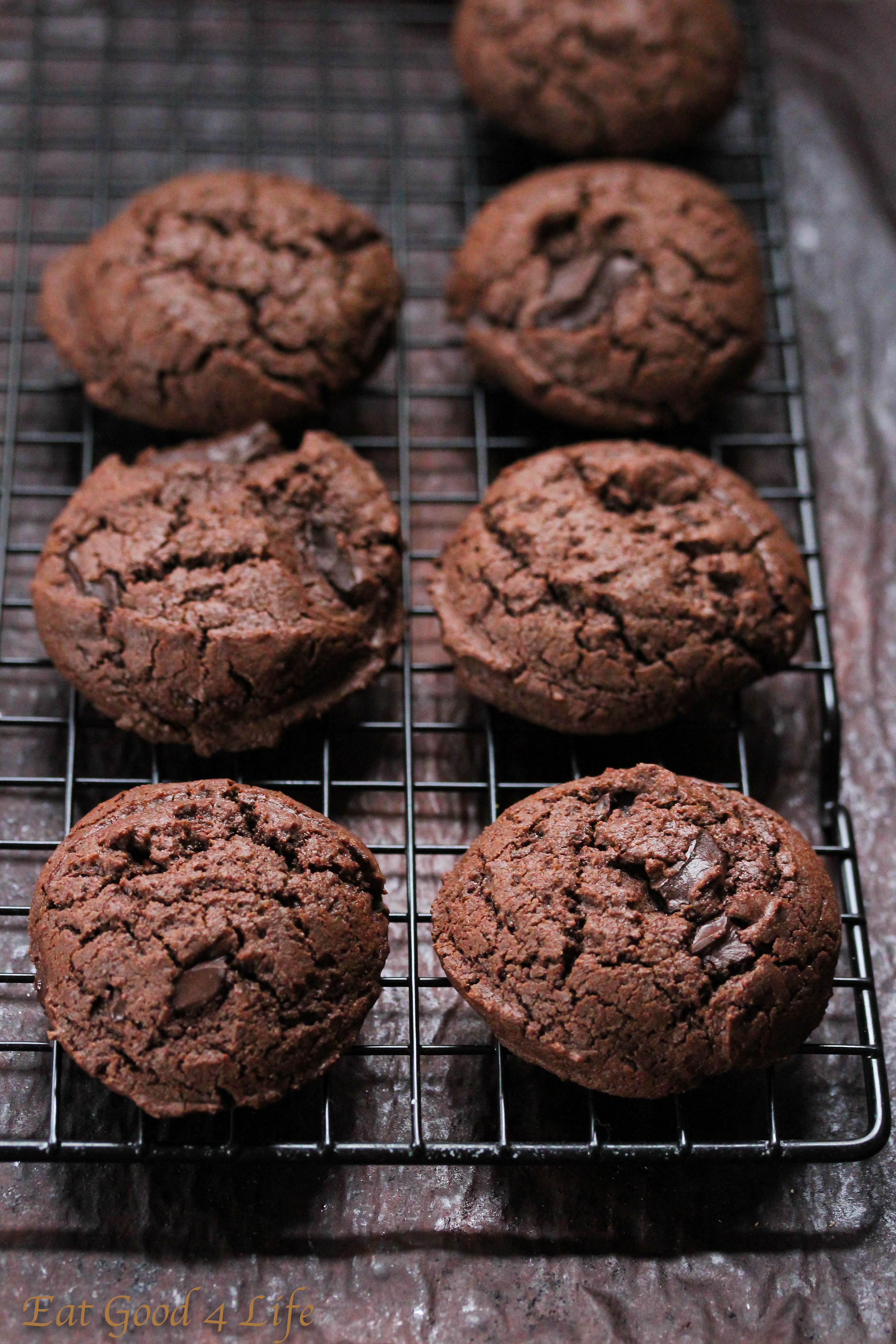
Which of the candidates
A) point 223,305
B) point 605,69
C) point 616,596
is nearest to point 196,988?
point 616,596

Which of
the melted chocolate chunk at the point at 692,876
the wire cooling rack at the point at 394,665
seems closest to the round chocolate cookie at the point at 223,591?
the wire cooling rack at the point at 394,665

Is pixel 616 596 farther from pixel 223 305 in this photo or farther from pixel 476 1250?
pixel 476 1250

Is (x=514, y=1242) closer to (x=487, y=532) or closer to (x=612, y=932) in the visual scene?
(x=612, y=932)

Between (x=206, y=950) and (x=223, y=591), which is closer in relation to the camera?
(x=206, y=950)

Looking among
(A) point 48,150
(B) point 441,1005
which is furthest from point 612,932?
(A) point 48,150

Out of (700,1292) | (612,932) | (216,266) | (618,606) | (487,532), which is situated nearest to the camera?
(612,932)

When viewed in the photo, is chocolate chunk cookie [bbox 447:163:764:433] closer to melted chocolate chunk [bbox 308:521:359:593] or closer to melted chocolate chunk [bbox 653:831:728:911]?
melted chocolate chunk [bbox 308:521:359:593]

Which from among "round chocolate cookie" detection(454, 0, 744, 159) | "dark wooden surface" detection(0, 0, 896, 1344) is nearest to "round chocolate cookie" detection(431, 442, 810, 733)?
"dark wooden surface" detection(0, 0, 896, 1344)

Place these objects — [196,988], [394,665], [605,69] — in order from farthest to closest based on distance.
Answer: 1. [605,69]
2. [394,665]
3. [196,988]
